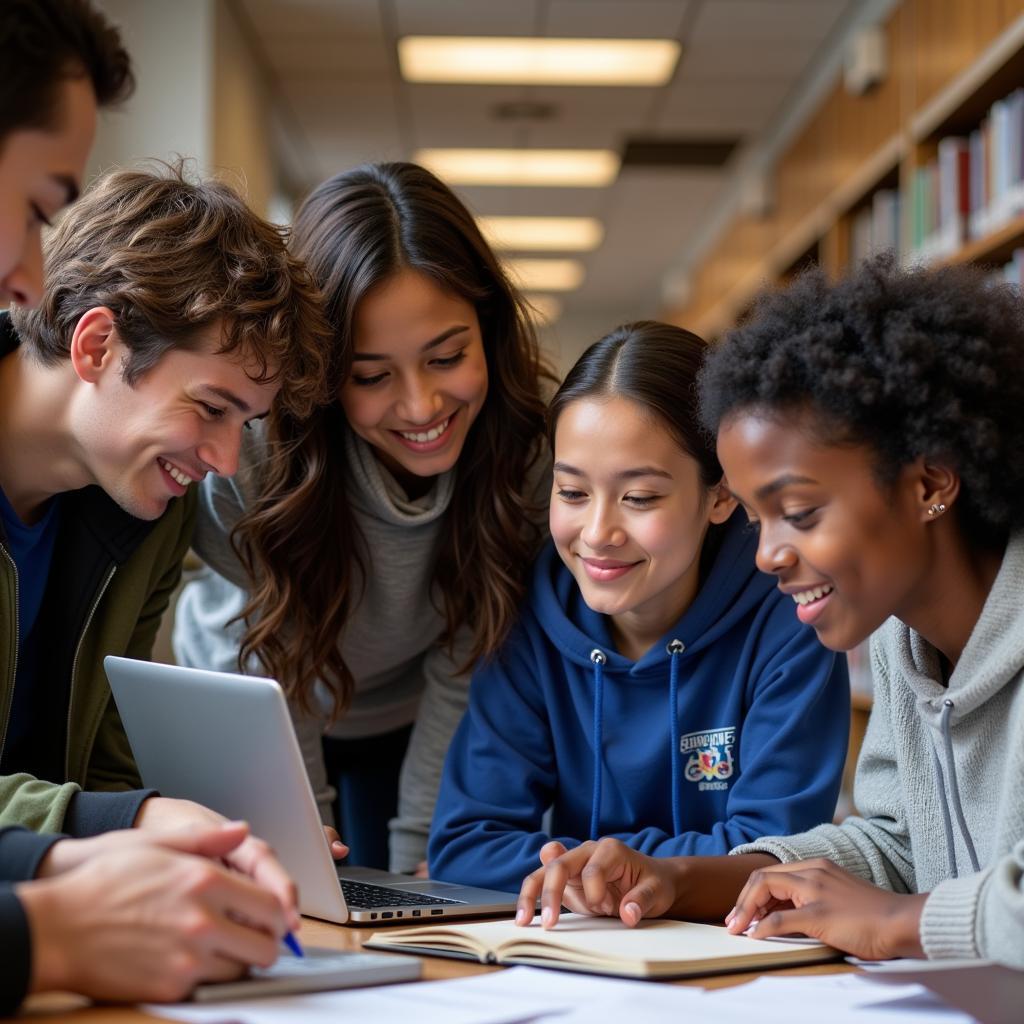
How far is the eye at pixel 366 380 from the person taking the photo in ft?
5.77

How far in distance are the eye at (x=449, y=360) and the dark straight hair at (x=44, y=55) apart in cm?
71

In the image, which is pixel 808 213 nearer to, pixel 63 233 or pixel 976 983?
pixel 63 233

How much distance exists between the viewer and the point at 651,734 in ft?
5.33

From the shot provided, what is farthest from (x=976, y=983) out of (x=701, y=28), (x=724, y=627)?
(x=701, y=28)

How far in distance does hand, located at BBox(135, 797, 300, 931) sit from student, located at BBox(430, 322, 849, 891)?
0.46 meters

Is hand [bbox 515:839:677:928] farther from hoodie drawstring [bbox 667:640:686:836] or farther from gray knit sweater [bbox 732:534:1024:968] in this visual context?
hoodie drawstring [bbox 667:640:686:836]

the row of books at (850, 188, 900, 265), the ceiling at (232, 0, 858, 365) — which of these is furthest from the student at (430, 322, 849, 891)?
the ceiling at (232, 0, 858, 365)

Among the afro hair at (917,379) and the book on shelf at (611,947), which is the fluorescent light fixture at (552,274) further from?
the book on shelf at (611,947)

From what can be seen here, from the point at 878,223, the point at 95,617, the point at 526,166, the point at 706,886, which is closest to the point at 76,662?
the point at 95,617

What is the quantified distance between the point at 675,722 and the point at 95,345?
811 mm

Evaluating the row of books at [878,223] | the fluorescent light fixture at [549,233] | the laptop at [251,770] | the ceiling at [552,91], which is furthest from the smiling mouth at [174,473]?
the fluorescent light fixture at [549,233]

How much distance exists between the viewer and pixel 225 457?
1.55 m

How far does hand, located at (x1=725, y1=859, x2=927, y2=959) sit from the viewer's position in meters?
1.06

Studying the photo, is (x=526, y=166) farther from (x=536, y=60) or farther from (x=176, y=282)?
(x=176, y=282)
